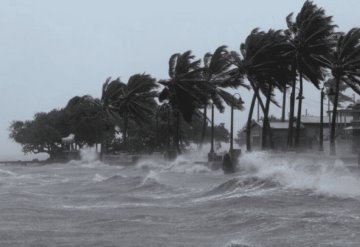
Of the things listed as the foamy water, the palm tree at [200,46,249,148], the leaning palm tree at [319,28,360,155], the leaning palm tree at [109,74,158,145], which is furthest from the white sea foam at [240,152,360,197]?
the leaning palm tree at [109,74,158,145]

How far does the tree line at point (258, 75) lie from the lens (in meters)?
41.3

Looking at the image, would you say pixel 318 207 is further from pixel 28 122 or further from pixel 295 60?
pixel 28 122

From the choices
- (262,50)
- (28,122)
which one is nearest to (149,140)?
(28,122)

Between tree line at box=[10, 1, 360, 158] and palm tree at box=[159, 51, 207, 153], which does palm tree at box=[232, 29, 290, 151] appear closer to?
tree line at box=[10, 1, 360, 158]

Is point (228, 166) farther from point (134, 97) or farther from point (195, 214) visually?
point (134, 97)

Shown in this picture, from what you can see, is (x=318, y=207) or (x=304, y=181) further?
(x=304, y=181)

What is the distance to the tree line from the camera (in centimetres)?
4127

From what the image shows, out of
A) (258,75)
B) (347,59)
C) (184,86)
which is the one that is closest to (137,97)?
(184,86)

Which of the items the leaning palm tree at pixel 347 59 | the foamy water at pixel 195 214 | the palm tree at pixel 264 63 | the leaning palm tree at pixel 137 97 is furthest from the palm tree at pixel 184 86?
the foamy water at pixel 195 214

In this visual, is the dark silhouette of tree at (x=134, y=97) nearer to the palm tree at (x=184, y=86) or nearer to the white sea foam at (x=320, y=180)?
the palm tree at (x=184, y=86)

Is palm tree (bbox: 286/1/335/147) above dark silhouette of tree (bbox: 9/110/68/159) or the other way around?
above

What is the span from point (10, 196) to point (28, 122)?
6098 cm

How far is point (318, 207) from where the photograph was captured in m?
13.3

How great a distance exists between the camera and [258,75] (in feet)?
145
